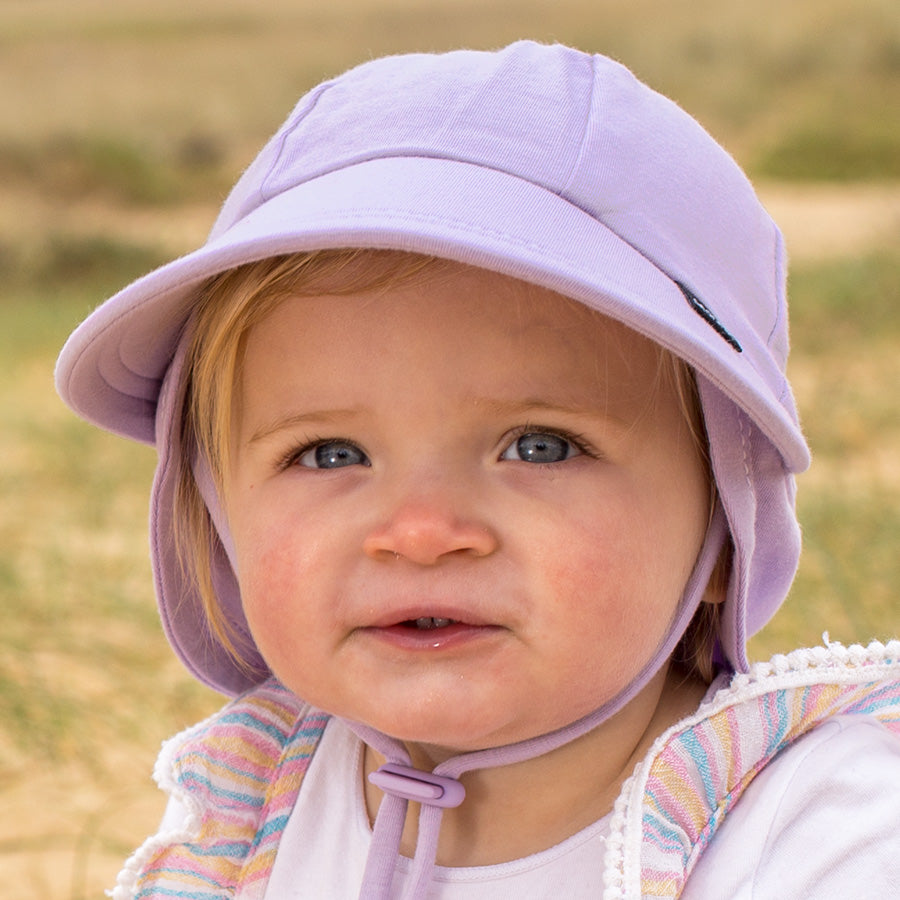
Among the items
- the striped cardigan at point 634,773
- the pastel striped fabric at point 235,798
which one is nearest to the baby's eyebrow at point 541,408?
the striped cardigan at point 634,773

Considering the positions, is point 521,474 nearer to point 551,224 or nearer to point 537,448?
point 537,448

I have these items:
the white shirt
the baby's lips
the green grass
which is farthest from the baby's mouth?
the green grass

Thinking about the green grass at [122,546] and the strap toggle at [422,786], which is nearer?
the strap toggle at [422,786]

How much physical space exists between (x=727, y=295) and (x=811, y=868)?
50 cm

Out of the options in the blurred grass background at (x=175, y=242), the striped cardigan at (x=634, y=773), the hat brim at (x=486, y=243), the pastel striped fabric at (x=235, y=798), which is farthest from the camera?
the blurred grass background at (x=175, y=242)

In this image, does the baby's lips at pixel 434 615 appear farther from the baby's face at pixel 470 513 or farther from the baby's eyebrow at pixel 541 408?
the baby's eyebrow at pixel 541 408

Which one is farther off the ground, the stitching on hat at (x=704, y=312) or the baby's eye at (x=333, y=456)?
the stitching on hat at (x=704, y=312)

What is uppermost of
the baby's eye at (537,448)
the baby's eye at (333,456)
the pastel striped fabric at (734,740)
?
the baby's eye at (537,448)

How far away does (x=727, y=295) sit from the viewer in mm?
1188

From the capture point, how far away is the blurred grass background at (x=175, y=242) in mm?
2371

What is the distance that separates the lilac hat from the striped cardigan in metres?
0.10

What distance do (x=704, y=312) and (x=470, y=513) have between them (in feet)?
0.87

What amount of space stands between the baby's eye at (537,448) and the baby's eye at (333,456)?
133mm

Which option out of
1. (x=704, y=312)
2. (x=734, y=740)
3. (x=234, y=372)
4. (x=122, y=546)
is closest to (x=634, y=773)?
(x=734, y=740)
